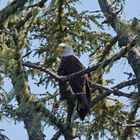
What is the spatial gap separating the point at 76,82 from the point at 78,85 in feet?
0.18

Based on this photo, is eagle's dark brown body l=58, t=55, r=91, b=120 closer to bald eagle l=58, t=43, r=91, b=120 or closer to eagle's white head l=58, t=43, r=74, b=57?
bald eagle l=58, t=43, r=91, b=120

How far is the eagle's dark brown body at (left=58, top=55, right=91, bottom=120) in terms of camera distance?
754cm

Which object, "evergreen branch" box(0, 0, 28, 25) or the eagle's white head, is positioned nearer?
"evergreen branch" box(0, 0, 28, 25)

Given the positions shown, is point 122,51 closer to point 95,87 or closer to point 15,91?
point 15,91

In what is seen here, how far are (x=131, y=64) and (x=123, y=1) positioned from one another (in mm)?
1438

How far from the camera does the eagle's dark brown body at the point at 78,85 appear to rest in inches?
297

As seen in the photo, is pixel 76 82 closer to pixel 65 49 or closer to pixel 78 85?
pixel 78 85

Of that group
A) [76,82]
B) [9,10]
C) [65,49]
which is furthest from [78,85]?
[9,10]

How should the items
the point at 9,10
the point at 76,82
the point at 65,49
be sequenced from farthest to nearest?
the point at 65,49, the point at 76,82, the point at 9,10

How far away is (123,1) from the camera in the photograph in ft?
24.1

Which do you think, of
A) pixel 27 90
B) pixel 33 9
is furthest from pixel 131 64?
pixel 27 90

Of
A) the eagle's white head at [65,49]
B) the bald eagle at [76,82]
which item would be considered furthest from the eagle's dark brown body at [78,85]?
the eagle's white head at [65,49]

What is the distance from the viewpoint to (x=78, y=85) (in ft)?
26.7

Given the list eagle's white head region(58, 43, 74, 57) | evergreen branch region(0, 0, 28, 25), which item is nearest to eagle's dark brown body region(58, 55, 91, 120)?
eagle's white head region(58, 43, 74, 57)
